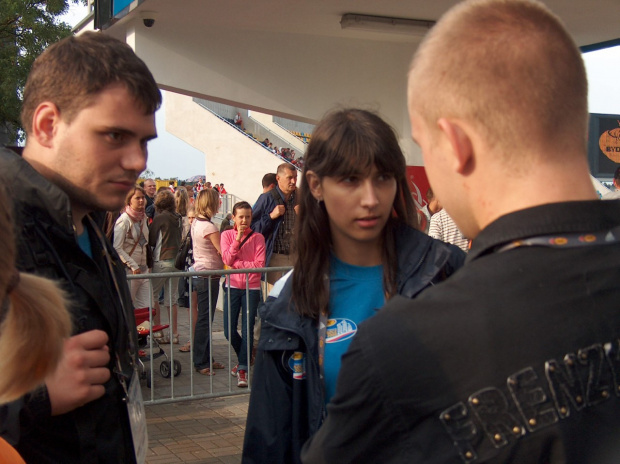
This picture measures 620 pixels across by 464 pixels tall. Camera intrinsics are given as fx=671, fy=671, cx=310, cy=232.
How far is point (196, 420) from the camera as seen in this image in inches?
243

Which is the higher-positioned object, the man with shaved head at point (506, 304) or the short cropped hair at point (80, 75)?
the short cropped hair at point (80, 75)

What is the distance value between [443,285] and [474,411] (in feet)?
0.66

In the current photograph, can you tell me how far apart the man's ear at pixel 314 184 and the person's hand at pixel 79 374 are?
106 cm

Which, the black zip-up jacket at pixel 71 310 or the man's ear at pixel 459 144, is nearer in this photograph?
the man's ear at pixel 459 144

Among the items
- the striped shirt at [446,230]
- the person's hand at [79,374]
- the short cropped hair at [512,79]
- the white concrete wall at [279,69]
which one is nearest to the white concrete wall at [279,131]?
the white concrete wall at [279,69]

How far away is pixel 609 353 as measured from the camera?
1.06m

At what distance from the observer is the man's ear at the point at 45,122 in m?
1.85

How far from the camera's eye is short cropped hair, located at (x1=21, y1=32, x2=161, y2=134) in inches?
72.7

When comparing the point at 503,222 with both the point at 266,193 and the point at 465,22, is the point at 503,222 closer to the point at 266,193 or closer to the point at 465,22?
the point at 465,22

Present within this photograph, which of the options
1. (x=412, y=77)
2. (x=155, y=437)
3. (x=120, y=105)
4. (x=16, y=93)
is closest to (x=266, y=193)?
(x=155, y=437)

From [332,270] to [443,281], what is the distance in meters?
1.20

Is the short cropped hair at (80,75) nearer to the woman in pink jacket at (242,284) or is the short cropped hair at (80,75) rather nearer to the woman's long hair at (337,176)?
the woman's long hair at (337,176)

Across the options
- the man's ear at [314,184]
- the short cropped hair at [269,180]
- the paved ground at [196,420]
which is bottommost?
the paved ground at [196,420]

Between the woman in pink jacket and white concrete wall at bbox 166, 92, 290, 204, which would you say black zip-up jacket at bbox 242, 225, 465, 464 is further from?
white concrete wall at bbox 166, 92, 290, 204
